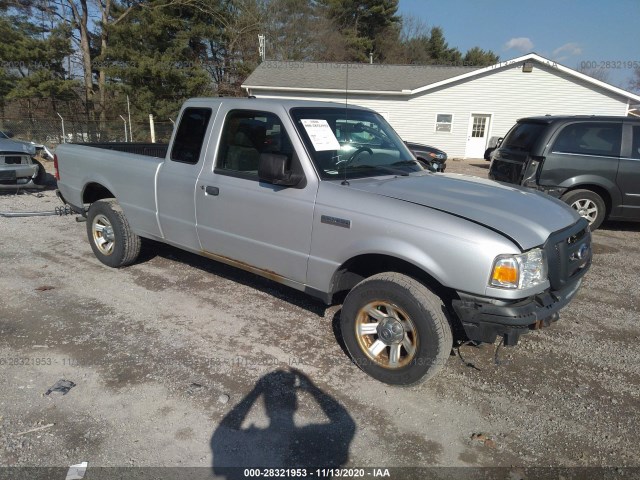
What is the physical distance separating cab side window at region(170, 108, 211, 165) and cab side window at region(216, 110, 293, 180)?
29cm

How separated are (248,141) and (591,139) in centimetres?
612

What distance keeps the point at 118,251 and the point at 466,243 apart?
4.15 m

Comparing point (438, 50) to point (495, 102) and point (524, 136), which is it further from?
point (524, 136)

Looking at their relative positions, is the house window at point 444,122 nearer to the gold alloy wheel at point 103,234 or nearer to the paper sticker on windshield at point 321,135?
the gold alloy wheel at point 103,234

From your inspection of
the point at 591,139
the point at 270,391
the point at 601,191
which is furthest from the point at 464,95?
the point at 270,391

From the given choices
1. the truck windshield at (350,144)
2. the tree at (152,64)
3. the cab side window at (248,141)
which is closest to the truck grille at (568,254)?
the truck windshield at (350,144)

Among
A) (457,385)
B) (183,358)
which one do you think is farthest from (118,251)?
(457,385)

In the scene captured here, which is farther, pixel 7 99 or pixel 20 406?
pixel 7 99

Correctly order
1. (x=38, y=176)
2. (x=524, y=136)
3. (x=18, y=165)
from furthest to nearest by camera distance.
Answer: (x=38, y=176), (x=18, y=165), (x=524, y=136)

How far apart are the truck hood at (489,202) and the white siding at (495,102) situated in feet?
65.0

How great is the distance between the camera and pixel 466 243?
9.15 feet

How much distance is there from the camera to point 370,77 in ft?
81.2

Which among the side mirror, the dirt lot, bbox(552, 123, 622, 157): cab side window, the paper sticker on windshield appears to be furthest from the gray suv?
the side mirror

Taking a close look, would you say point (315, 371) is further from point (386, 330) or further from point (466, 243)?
point (466, 243)
